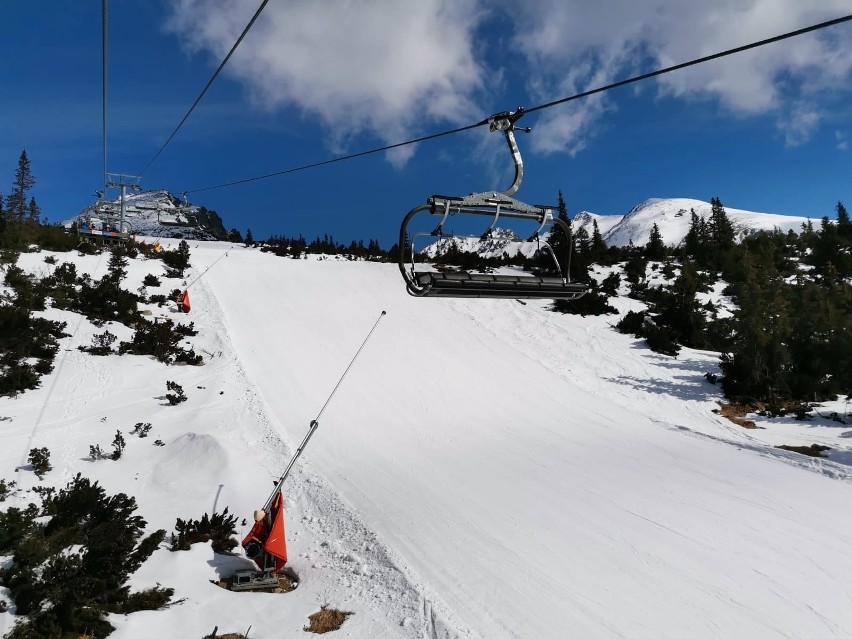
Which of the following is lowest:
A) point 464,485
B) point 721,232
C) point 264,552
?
point 464,485

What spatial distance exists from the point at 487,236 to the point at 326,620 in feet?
14.1

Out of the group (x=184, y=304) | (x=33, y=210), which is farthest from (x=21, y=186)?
(x=184, y=304)

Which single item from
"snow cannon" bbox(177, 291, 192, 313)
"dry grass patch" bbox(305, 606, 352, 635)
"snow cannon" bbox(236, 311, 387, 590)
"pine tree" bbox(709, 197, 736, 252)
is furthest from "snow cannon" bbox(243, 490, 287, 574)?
"pine tree" bbox(709, 197, 736, 252)

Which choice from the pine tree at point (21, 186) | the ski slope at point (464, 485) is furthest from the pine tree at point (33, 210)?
the ski slope at point (464, 485)

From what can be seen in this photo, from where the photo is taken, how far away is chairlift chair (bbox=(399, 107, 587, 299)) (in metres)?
4.30

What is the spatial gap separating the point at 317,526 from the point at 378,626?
7.78 ft

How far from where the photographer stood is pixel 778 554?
253 inches

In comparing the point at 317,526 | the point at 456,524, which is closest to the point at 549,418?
the point at 456,524

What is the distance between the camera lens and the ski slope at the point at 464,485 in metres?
5.23

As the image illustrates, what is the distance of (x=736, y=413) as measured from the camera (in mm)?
13828

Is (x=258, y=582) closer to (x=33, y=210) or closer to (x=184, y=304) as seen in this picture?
(x=184, y=304)

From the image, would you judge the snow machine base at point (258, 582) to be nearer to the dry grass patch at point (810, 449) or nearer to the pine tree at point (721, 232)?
the dry grass patch at point (810, 449)

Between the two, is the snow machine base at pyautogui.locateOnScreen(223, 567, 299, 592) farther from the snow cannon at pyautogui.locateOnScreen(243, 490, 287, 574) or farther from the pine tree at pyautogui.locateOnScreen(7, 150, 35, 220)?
the pine tree at pyautogui.locateOnScreen(7, 150, 35, 220)

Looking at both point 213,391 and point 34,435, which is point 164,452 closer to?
point 34,435
